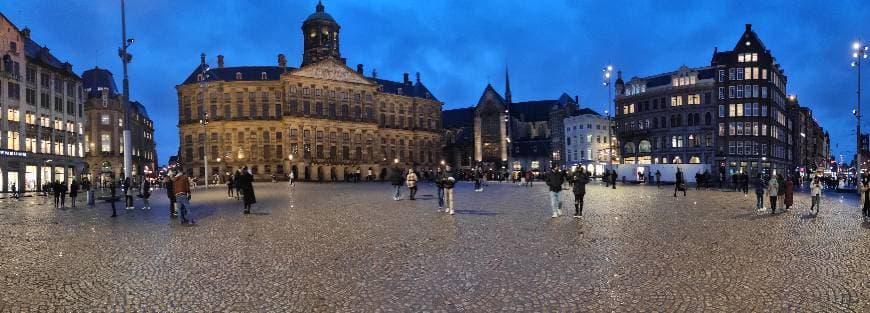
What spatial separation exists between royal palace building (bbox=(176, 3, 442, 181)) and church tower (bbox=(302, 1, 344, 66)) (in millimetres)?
176

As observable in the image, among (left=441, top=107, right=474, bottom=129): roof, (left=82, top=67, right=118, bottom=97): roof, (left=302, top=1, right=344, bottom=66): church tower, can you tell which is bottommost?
(left=441, top=107, right=474, bottom=129): roof

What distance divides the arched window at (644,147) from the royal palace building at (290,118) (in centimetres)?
4459

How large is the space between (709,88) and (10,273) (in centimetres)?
8598

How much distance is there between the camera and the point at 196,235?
14453 mm

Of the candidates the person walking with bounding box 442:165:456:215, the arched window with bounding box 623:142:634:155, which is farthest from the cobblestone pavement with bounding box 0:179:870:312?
the arched window with bounding box 623:142:634:155

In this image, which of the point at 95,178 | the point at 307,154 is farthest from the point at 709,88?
A: the point at 95,178

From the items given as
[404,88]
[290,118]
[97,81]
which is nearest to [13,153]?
[290,118]

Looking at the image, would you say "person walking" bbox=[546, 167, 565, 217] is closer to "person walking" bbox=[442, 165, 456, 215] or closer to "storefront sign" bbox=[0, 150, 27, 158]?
"person walking" bbox=[442, 165, 456, 215]

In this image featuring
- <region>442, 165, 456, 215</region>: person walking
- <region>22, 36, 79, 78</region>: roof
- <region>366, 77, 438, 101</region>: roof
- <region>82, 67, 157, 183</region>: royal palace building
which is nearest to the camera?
<region>442, 165, 456, 215</region>: person walking

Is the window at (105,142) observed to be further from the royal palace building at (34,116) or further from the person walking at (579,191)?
the person walking at (579,191)

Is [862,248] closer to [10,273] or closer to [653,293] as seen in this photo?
[653,293]

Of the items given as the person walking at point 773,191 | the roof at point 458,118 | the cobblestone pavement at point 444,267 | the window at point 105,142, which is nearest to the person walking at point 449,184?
the cobblestone pavement at point 444,267

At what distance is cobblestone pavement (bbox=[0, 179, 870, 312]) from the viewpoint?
710 centimetres

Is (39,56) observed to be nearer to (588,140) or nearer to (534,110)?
(588,140)
